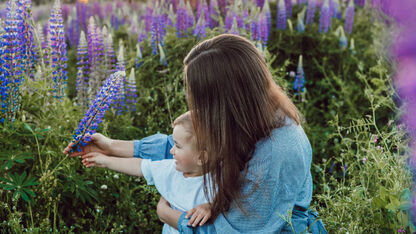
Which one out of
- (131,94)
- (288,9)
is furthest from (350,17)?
(131,94)

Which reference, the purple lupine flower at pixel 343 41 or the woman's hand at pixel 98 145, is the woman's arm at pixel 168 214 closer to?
the woman's hand at pixel 98 145

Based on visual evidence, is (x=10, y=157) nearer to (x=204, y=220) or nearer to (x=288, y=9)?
(x=204, y=220)

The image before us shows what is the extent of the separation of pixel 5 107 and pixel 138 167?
0.83 meters

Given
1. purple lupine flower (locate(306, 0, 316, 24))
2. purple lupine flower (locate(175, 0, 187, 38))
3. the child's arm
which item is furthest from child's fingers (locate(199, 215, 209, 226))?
purple lupine flower (locate(306, 0, 316, 24))

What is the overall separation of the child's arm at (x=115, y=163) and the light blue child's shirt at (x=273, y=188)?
1.39 feet

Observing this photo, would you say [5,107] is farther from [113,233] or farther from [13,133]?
[113,233]

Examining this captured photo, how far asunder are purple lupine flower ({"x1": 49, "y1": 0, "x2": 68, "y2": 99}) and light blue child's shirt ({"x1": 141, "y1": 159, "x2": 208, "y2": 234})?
0.90m

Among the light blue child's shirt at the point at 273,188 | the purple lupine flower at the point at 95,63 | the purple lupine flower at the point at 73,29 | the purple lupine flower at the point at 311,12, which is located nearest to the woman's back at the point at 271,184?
the light blue child's shirt at the point at 273,188

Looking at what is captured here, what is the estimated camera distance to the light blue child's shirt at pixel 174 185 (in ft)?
7.05

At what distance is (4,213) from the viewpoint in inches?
98.5

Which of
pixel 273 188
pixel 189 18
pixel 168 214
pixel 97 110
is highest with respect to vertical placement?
pixel 189 18

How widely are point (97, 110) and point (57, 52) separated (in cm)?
79

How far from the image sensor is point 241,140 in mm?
1968

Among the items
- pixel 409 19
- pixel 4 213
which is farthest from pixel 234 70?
pixel 4 213
